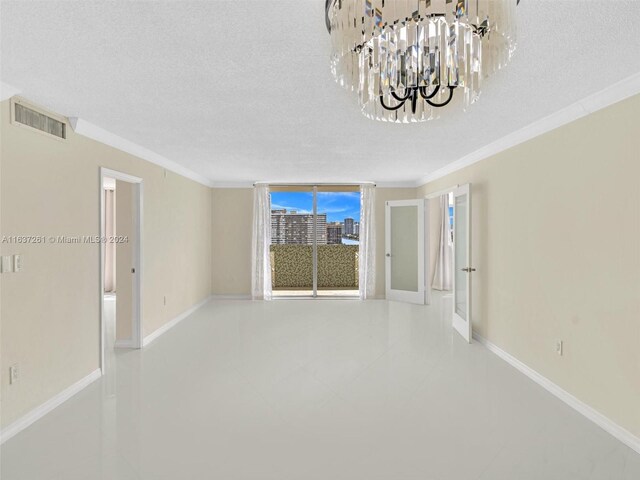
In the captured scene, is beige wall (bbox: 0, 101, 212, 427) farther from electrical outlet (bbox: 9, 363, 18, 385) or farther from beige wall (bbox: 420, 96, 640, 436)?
beige wall (bbox: 420, 96, 640, 436)

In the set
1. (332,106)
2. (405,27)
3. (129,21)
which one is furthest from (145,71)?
(405,27)

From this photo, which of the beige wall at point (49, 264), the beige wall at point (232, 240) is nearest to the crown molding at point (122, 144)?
the beige wall at point (49, 264)

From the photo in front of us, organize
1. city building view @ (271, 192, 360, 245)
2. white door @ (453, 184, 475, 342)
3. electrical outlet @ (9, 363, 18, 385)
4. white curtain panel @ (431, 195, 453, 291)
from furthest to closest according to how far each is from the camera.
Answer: white curtain panel @ (431, 195, 453, 291) → city building view @ (271, 192, 360, 245) → white door @ (453, 184, 475, 342) → electrical outlet @ (9, 363, 18, 385)

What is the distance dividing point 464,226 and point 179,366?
3.77 meters

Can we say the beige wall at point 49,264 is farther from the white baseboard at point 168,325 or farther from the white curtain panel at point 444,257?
the white curtain panel at point 444,257

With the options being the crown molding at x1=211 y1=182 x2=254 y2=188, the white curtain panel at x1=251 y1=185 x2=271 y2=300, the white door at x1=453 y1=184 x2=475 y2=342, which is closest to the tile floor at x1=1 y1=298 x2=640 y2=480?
the white door at x1=453 y1=184 x2=475 y2=342

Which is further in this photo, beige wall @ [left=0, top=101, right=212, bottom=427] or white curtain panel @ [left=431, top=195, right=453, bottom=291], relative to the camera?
white curtain panel @ [left=431, top=195, right=453, bottom=291]

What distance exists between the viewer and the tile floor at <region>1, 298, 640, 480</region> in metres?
2.12

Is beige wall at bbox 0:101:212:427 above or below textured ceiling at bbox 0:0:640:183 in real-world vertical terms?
below

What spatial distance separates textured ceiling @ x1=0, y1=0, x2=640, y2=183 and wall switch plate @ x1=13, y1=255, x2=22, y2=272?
1156mm

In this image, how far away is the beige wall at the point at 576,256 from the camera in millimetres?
2395

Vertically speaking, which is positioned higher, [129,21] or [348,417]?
[129,21]

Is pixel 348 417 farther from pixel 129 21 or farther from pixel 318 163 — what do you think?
pixel 318 163

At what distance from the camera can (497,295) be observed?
4.08m
